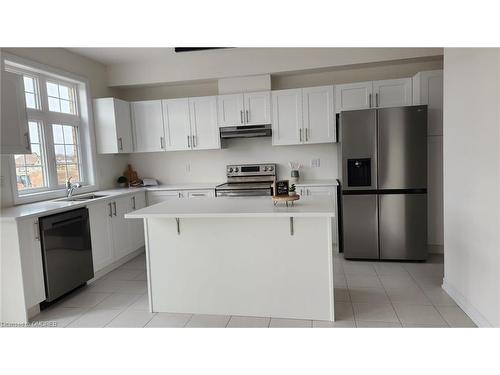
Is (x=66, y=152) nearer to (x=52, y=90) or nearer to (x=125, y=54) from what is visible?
(x=52, y=90)

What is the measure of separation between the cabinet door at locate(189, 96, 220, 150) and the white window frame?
1.39 m

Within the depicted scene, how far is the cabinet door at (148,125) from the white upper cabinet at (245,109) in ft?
3.06

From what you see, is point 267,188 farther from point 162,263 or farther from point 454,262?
point 454,262

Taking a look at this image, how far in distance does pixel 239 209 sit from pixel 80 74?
3.26m

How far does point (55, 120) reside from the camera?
3943 millimetres

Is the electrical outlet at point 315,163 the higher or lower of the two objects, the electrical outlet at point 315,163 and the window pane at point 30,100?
the lower

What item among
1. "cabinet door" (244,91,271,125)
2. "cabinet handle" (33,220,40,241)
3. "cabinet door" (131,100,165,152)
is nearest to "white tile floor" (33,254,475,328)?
"cabinet handle" (33,220,40,241)

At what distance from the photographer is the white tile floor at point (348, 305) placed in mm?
2518

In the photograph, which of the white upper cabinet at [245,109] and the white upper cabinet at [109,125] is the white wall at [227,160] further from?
the white upper cabinet at [109,125]

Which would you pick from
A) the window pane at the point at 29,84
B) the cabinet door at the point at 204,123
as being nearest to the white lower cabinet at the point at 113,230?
the cabinet door at the point at 204,123

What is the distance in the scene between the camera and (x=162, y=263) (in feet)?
9.03

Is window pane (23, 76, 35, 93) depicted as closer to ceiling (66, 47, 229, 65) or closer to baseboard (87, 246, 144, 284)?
ceiling (66, 47, 229, 65)

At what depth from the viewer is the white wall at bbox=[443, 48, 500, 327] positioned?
7.02 ft

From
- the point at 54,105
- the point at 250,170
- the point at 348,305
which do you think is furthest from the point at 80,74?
the point at 348,305
